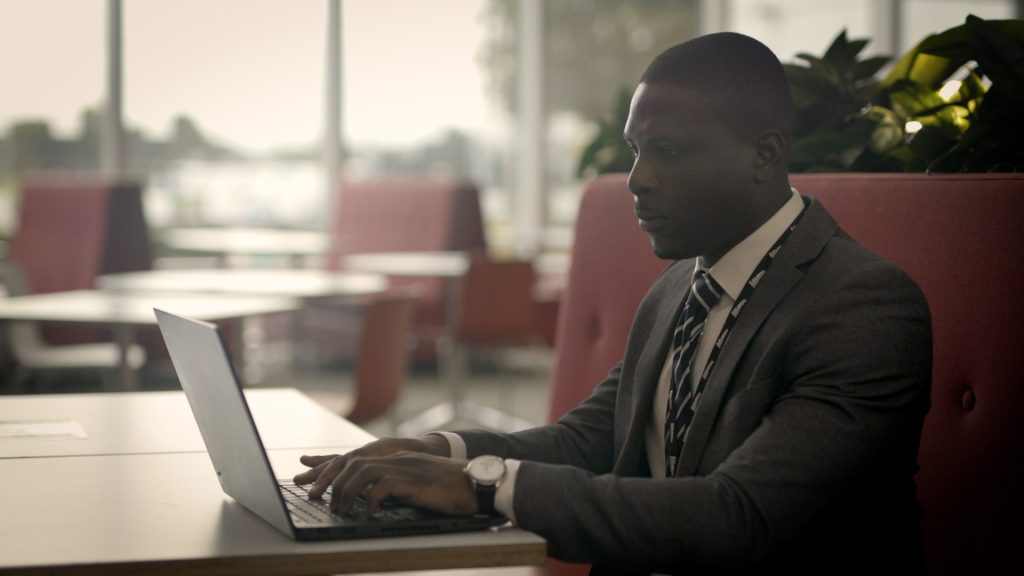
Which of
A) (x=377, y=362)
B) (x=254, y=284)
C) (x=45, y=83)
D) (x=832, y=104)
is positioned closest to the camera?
(x=832, y=104)

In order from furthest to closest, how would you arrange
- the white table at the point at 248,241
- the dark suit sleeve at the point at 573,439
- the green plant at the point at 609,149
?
1. the white table at the point at 248,241
2. the green plant at the point at 609,149
3. the dark suit sleeve at the point at 573,439

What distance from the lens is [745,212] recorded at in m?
1.57

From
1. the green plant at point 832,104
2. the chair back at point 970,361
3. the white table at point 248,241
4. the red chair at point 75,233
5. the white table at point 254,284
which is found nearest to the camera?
the chair back at point 970,361

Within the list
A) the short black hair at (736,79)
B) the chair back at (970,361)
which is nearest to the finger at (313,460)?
the short black hair at (736,79)

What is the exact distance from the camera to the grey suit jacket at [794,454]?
4.30 feet

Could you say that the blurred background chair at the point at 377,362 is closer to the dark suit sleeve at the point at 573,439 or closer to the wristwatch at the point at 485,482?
the dark suit sleeve at the point at 573,439

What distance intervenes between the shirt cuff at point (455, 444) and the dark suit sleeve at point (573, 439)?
1cm

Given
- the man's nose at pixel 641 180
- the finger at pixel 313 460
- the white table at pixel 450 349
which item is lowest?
the white table at pixel 450 349

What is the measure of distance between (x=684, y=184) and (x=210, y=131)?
24.4ft

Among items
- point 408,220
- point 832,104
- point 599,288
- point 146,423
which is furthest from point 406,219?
point 146,423

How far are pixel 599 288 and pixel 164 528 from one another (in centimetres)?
126

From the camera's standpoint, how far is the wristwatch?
1321 mm

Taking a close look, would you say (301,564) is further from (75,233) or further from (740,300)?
(75,233)

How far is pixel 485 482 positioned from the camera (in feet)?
4.34
